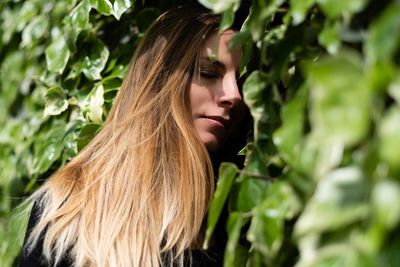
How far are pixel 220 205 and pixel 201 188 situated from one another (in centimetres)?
75

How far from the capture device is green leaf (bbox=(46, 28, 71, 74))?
211cm

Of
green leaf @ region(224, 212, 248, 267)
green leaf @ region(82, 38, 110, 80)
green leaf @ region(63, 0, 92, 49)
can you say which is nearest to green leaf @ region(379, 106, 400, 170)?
green leaf @ region(224, 212, 248, 267)

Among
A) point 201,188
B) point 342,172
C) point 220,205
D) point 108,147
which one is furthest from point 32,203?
point 342,172

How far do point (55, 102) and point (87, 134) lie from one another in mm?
173

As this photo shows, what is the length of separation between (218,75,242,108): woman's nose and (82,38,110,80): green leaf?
0.46m

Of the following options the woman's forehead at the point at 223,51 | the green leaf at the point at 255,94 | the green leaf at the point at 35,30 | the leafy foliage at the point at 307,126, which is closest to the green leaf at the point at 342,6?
the leafy foliage at the point at 307,126

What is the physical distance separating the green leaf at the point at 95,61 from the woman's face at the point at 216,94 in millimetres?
372

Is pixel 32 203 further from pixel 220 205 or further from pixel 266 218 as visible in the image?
pixel 266 218

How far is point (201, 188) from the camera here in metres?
1.86

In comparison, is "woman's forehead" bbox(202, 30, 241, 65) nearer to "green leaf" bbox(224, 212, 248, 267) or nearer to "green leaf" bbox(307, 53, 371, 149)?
"green leaf" bbox(224, 212, 248, 267)

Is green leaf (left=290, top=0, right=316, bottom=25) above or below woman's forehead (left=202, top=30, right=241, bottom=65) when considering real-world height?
above

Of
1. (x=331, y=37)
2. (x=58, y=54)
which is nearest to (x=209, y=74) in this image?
(x=58, y=54)

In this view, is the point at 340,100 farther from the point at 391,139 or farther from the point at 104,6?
the point at 104,6

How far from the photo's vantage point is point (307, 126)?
96cm
